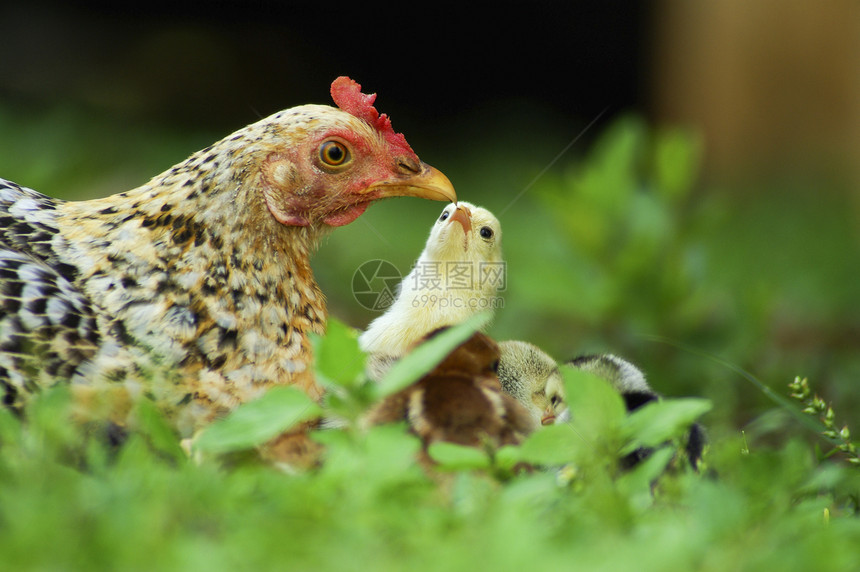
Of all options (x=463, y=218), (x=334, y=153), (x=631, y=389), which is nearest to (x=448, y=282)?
(x=463, y=218)

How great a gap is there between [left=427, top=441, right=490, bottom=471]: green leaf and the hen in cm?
85

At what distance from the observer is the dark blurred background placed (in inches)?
176

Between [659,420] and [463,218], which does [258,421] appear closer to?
[659,420]

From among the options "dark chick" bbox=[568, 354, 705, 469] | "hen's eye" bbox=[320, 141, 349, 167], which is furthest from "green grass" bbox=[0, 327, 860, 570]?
"hen's eye" bbox=[320, 141, 349, 167]

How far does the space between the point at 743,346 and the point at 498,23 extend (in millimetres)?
6955

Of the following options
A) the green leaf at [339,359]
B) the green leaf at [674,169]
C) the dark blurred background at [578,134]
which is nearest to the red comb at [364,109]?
the dark blurred background at [578,134]

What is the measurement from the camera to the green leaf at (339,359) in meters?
1.64

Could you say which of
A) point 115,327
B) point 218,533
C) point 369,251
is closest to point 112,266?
point 115,327

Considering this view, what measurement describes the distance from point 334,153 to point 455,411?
3.71ft

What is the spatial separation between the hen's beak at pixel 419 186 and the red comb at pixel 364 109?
0.08 m

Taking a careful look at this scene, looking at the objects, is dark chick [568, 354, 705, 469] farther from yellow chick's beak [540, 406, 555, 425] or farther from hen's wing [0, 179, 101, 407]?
hen's wing [0, 179, 101, 407]

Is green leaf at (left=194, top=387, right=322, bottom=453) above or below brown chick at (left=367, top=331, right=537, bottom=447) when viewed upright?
below

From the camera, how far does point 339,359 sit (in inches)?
64.8

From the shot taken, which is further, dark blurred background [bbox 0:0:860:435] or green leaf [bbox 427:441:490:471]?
dark blurred background [bbox 0:0:860:435]
